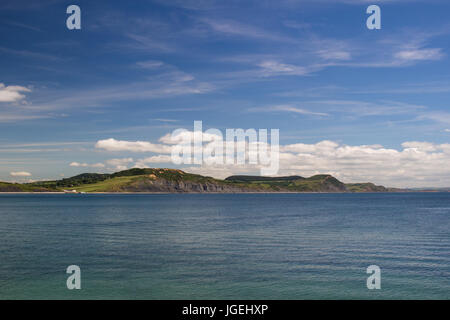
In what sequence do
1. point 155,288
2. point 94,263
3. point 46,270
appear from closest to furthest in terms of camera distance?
point 155,288 → point 46,270 → point 94,263

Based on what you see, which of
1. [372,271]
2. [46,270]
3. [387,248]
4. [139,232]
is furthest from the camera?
[139,232]

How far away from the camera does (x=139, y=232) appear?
7731 centimetres

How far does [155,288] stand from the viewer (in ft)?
113
